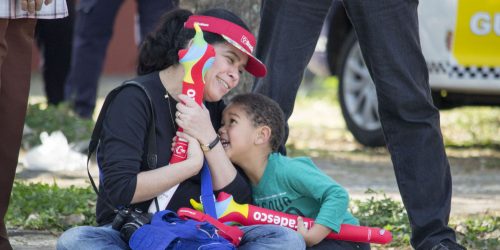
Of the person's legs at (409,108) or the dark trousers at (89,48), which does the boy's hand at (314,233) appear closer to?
the person's legs at (409,108)

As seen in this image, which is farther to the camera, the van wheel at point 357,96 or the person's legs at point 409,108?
the van wheel at point 357,96

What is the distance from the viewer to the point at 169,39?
3.80 meters

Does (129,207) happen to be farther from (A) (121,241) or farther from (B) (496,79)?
(B) (496,79)

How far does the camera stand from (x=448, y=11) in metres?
7.11

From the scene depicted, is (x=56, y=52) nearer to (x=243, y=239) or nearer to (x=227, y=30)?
(x=227, y=30)

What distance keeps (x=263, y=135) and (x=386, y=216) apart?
1295 millimetres

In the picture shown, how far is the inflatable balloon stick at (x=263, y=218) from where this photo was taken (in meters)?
3.78

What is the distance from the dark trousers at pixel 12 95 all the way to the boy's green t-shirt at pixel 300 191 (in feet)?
3.09

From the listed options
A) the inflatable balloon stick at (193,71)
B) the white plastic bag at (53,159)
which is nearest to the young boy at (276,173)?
the inflatable balloon stick at (193,71)

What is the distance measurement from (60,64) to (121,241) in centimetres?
544

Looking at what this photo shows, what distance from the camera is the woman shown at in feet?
11.8

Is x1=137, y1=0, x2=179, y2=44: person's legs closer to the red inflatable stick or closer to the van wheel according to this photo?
the van wheel

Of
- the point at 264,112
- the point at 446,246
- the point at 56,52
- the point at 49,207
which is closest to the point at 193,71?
the point at 264,112

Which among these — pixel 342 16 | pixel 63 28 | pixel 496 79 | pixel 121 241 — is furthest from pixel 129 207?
pixel 63 28
